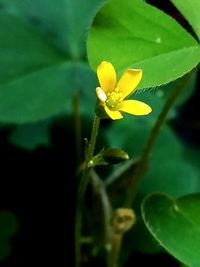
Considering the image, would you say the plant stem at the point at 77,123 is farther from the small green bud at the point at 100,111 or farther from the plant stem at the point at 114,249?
the small green bud at the point at 100,111

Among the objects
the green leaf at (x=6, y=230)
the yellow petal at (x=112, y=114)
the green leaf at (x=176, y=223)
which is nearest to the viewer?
the yellow petal at (x=112, y=114)

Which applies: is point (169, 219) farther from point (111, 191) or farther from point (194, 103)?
point (194, 103)

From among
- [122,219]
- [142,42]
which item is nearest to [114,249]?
[122,219]

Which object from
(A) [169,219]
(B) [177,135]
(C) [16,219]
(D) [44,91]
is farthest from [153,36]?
(B) [177,135]

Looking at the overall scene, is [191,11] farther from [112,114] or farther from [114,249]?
[114,249]

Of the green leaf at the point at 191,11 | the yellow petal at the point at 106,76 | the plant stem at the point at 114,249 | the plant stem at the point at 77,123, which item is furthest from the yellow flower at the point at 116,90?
the plant stem at the point at 77,123
